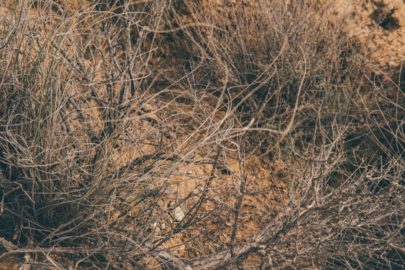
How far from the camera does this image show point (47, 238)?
2.73m

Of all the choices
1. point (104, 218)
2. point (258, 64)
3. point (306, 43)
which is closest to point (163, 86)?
point (258, 64)

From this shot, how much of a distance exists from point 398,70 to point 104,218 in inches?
70.8

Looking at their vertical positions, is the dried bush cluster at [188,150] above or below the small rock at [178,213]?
above

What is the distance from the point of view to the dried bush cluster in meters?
2.78

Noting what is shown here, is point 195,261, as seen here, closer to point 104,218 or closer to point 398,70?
point 104,218

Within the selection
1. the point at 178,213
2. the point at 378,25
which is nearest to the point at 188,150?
the point at 178,213

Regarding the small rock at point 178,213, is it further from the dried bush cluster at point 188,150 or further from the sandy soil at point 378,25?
the sandy soil at point 378,25

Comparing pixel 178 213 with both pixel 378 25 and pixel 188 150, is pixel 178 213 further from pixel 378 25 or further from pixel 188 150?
pixel 378 25

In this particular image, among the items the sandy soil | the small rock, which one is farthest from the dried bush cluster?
the sandy soil

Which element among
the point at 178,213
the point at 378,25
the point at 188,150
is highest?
the point at 378,25

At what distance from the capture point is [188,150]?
2.95 meters

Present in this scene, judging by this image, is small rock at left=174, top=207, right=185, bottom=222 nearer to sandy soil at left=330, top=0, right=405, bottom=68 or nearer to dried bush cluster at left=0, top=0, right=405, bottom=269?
dried bush cluster at left=0, top=0, right=405, bottom=269

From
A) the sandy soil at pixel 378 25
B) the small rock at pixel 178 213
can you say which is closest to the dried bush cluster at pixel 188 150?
the small rock at pixel 178 213

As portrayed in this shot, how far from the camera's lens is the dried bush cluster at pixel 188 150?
2.78 meters
